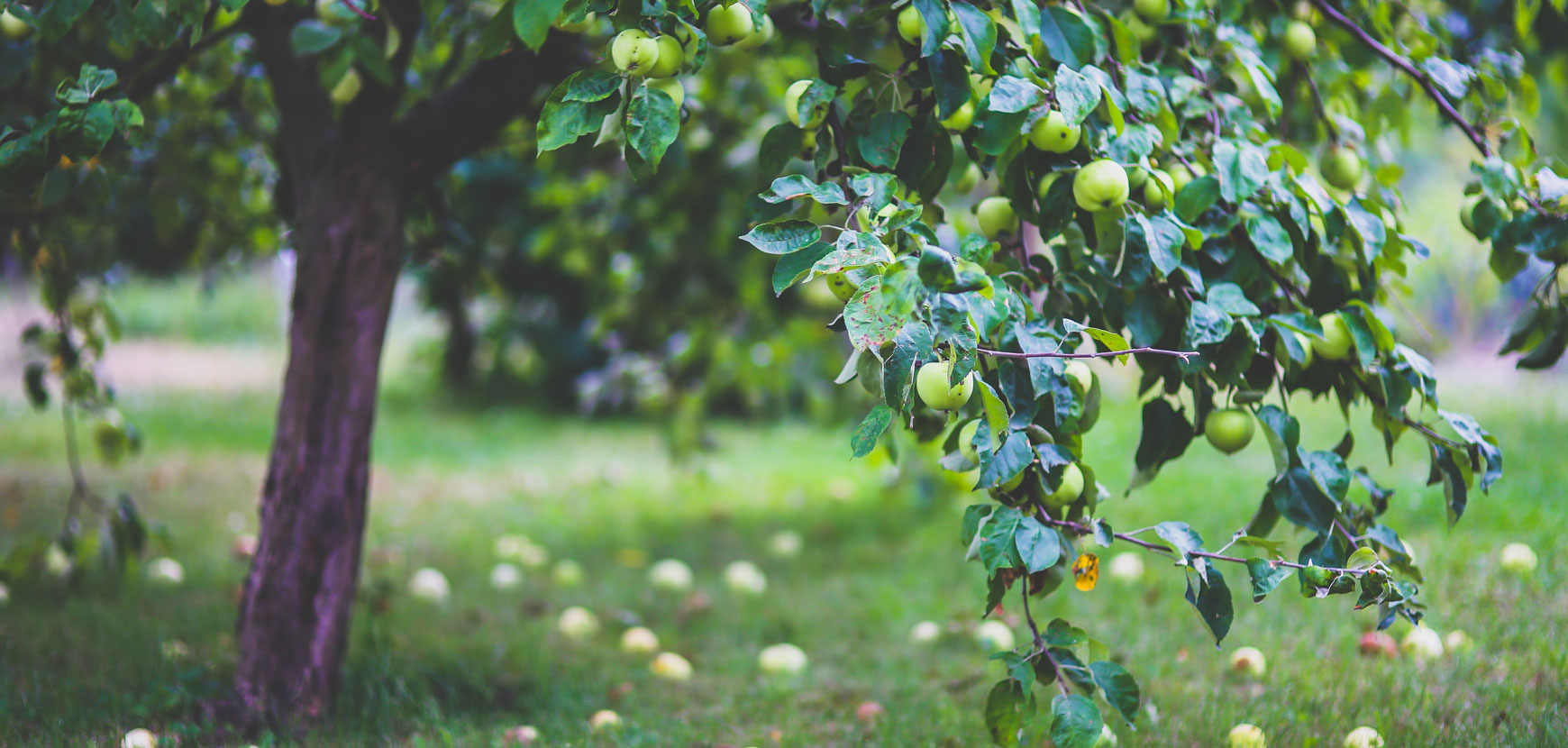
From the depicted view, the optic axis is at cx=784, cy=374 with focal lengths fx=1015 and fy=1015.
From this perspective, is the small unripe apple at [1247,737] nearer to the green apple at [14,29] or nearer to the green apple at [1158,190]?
the green apple at [1158,190]

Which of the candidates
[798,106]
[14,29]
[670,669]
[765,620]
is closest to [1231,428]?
[798,106]

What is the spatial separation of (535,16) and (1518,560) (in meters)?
2.38

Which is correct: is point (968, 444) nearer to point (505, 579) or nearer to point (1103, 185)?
point (1103, 185)

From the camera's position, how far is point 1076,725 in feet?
3.92

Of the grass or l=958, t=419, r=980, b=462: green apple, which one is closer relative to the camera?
l=958, t=419, r=980, b=462: green apple

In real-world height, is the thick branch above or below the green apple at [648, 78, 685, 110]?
above

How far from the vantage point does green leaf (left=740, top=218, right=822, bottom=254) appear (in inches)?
44.0

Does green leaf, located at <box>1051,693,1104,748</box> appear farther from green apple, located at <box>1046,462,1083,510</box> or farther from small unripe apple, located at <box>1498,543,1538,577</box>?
small unripe apple, located at <box>1498,543,1538,577</box>

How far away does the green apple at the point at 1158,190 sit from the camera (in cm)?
121

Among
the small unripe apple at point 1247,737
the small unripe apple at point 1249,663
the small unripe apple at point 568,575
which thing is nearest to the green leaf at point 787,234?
the small unripe apple at point 1247,737

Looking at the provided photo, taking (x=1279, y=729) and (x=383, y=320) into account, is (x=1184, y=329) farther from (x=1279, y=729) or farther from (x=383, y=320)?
(x=383, y=320)

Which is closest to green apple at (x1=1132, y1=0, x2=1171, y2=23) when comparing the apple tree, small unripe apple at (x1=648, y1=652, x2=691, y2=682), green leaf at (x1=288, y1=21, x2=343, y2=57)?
the apple tree

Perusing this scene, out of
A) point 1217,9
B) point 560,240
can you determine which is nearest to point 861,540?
point 560,240

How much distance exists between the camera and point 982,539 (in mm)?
1151
